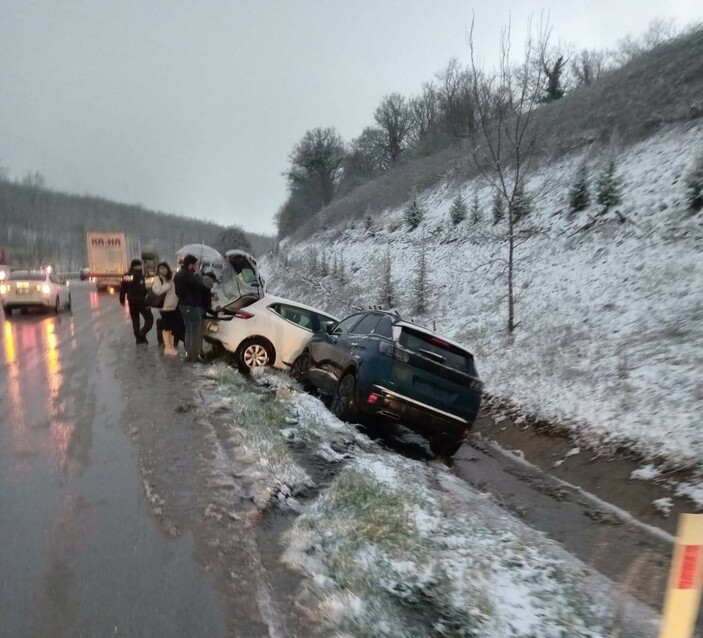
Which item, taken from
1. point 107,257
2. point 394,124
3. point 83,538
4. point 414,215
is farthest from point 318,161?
point 83,538

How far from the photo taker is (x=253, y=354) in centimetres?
1156

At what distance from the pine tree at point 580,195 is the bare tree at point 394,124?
48.8 metres

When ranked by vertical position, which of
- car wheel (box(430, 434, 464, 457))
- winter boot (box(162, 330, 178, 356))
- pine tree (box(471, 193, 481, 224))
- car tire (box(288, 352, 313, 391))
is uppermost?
pine tree (box(471, 193, 481, 224))

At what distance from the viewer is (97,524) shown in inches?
181

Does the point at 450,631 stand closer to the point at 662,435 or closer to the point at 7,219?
the point at 662,435

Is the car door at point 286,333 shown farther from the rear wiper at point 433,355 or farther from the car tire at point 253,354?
the rear wiper at point 433,355

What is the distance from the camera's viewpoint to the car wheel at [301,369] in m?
11.0

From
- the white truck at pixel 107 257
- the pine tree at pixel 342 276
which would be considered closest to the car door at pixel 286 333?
the pine tree at pixel 342 276

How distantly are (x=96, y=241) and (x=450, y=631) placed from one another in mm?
36726

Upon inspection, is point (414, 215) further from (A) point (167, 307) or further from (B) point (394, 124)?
(B) point (394, 124)

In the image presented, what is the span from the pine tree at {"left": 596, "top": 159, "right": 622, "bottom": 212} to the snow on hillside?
0.26m

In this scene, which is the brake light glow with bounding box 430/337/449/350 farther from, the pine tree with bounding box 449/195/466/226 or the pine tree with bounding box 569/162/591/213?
the pine tree with bounding box 449/195/466/226

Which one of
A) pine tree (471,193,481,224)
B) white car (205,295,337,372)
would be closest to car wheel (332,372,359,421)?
white car (205,295,337,372)

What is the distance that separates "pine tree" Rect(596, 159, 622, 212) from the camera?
1515 cm
